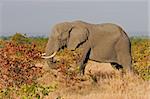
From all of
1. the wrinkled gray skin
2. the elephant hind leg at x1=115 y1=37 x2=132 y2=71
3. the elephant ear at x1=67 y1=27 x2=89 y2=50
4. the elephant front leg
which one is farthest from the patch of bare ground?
the elephant hind leg at x1=115 y1=37 x2=132 y2=71

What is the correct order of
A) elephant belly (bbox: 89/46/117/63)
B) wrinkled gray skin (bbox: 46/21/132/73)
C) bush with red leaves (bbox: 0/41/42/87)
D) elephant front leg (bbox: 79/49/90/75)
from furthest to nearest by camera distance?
elephant belly (bbox: 89/46/117/63), wrinkled gray skin (bbox: 46/21/132/73), elephant front leg (bbox: 79/49/90/75), bush with red leaves (bbox: 0/41/42/87)

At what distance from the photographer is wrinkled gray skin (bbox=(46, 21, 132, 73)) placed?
1338cm

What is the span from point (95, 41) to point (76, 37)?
2.05ft

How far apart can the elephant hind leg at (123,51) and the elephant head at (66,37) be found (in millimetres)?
975

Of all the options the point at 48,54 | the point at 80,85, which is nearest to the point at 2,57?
the point at 80,85

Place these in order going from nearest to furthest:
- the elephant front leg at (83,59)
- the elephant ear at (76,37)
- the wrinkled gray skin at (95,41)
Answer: the elephant front leg at (83,59) → the elephant ear at (76,37) → the wrinkled gray skin at (95,41)

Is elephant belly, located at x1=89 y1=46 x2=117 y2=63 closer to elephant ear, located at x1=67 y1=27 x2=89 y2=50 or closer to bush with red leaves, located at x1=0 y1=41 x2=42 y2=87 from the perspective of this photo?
elephant ear, located at x1=67 y1=27 x2=89 y2=50

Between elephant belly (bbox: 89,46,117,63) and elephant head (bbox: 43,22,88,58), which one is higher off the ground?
elephant head (bbox: 43,22,88,58)

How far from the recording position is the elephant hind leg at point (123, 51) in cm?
1361

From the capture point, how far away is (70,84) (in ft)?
34.0

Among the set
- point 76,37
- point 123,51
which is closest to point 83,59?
point 76,37

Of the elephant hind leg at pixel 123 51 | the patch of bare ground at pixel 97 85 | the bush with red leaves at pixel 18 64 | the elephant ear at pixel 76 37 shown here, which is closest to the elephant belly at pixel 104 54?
the elephant hind leg at pixel 123 51

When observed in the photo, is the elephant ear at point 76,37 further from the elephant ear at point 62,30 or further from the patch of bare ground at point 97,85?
the patch of bare ground at point 97,85

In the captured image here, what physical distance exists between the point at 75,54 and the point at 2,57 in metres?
5.30
